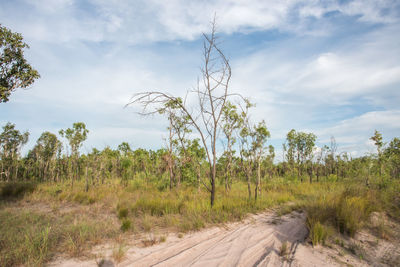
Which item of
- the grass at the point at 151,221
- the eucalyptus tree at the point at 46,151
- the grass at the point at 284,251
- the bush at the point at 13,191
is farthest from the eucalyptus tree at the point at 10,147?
the grass at the point at 284,251

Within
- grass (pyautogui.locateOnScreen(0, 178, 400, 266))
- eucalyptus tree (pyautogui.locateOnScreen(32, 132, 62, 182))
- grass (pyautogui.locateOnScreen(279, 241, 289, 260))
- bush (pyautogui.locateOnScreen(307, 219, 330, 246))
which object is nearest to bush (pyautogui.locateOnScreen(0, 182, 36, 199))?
grass (pyautogui.locateOnScreen(0, 178, 400, 266))

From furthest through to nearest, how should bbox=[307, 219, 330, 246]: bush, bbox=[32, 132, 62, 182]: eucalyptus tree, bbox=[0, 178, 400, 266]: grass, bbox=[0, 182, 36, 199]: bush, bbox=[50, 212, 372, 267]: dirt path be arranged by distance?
1. bbox=[32, 132, 62, 182]: eucalyptus tree
2. bbox=[0, 182, 36, 199]: bush
3. bbox=[307, 219, 330, 246]: bush
4. bbox=[0, 178, 400, 266]: grass
5. bbox=[50, 212, 372, 267]: dirt path

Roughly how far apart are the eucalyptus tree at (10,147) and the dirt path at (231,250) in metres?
26.2

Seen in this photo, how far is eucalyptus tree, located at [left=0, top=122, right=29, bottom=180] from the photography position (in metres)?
22.1

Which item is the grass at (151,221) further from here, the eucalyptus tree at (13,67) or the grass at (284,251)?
the eucalyptus tree at (13,67)

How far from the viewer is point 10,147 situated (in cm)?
2441

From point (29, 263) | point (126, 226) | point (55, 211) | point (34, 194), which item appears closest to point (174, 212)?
point (126, 226)

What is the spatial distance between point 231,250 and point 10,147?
1272 inches

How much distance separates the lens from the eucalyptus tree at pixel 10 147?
22.1m

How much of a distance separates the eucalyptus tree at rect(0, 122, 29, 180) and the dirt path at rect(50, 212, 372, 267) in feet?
85.9

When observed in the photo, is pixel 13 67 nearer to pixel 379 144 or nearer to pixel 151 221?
pixel 151 221

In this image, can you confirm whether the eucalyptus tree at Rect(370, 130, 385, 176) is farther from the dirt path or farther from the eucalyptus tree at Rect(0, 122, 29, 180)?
the eucalyptus tree at Rect(0, 122, 29, 180)

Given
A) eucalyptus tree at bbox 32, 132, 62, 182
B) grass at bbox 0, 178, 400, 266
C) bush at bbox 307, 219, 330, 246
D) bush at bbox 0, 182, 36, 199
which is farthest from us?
eucalyptus tree at bbox 32, 132, 62, 182

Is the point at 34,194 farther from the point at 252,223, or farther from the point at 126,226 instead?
the point at 252,223
